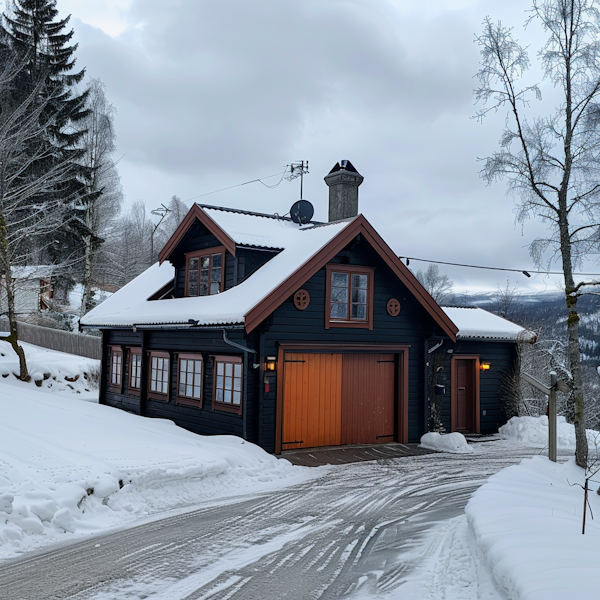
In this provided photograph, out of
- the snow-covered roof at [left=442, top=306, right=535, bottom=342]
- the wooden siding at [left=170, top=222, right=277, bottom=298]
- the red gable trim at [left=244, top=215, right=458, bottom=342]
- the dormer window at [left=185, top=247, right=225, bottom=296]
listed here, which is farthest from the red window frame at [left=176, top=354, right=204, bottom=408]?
the snow-covered roof at [left=442, top=306, right=535, bottom=342]

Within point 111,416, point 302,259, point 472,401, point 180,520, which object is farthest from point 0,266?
point 472,401

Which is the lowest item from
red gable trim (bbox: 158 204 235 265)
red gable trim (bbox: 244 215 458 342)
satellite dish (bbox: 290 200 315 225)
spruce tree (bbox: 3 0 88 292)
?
red gable trim (bbox: 244 215 458 342)

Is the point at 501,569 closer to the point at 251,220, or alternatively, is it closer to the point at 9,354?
the point at 251,220

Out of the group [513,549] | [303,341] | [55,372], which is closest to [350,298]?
[303,341]

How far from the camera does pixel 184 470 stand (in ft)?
31.7

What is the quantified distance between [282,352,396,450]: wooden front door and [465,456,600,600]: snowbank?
5883mm

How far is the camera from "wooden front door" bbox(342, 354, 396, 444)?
14.7 meters

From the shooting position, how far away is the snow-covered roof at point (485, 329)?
17.5m

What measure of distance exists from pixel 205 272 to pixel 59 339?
17.2m

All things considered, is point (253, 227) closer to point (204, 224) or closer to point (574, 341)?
point (204, 224)

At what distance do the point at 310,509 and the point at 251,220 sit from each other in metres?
9.69

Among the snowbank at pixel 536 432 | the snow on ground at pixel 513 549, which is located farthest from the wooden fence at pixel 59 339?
the snow on ground at pixel 513 549

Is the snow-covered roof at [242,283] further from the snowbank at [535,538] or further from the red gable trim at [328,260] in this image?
the snowbank at [535,538]

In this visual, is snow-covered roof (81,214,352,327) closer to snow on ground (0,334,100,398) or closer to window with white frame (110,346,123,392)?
window with white frame (110,346,123,392)
